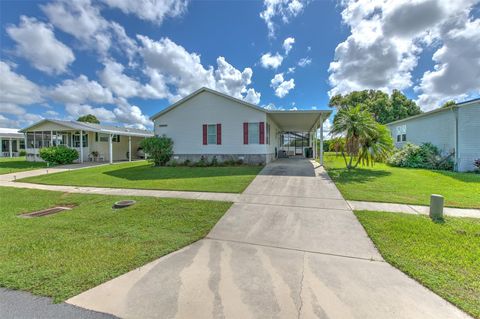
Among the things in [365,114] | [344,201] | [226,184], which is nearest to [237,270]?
[344,201]

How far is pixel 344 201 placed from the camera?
633 centimetres

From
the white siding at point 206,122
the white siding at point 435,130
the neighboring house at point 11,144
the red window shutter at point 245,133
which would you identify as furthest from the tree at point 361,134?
the neighboring house at point 11,144

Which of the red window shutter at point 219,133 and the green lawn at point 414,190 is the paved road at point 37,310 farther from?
the red window shutter at point 219,133

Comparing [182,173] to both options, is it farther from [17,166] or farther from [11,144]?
[11,144]

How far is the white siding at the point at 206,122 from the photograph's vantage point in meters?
14.4

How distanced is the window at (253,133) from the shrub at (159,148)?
616cm

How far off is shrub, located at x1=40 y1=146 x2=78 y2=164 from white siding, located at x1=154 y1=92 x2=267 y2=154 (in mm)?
8260

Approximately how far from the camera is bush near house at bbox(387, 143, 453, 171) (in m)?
13.2

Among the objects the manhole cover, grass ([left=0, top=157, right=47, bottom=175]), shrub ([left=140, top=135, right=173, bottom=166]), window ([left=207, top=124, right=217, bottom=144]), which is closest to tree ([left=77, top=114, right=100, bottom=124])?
grass ([left=0, top=157, right=47, bottom=175])

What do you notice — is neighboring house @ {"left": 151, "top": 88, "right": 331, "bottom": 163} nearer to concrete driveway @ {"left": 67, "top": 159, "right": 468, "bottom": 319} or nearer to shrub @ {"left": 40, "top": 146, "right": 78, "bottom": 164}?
shrub @ {"left": 40, "top": 146, "right": 78, "bottom": 164}

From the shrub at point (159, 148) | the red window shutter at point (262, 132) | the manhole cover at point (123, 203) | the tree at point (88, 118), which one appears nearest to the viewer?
the manhole cover at point (123, 203)

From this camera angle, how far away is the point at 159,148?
606 inches

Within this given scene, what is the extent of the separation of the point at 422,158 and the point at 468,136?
2.61 m

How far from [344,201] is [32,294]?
6.85 meters
